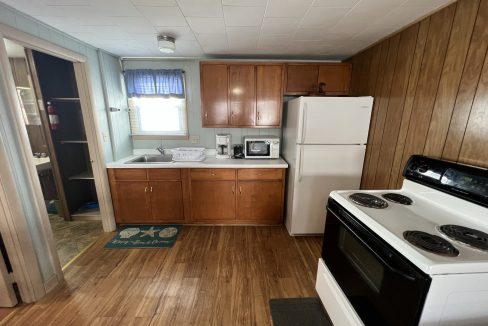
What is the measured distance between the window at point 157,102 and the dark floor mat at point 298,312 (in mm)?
2511

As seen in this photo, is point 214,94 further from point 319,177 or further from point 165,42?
point 319,177

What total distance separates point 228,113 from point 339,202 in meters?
1.95

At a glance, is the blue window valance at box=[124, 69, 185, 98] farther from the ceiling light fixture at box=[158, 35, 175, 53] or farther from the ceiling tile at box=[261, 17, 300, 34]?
the ceiling tile at box=[261, 17, 300, 34]

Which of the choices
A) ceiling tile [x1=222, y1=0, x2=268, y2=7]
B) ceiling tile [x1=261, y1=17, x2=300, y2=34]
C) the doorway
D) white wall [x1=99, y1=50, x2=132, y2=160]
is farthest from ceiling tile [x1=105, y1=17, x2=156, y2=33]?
the doorway

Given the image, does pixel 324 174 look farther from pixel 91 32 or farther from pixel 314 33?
pixel 91 32

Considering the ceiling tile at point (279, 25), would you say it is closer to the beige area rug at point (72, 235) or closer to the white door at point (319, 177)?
the white door at point (319, 177)

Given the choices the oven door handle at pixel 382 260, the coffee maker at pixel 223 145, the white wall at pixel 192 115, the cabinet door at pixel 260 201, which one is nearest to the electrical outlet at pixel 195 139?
the white wall at pixel 192 115

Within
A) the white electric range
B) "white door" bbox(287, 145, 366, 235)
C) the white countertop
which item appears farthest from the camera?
the white countertop

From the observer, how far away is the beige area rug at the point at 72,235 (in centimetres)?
228

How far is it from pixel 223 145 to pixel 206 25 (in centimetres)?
151

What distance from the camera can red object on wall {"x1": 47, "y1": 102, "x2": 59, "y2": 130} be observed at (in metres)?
2.54

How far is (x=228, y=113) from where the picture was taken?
280 centimetres

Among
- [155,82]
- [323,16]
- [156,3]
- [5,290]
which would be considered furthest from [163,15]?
[5,290]

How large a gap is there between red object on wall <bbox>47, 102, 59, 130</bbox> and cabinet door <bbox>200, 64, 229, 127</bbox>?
1.91 metres
